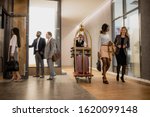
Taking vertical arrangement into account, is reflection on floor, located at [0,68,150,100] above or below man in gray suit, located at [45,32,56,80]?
below

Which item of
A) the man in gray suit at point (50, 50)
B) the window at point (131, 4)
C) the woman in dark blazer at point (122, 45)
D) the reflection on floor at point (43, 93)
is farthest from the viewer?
the man in gray suit at point (50, 50)

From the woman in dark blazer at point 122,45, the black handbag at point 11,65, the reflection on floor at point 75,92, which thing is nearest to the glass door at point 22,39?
the black handbag at point 11,65

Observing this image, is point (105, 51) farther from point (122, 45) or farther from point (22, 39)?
point (22, 39)

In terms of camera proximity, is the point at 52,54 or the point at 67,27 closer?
the point at 52,54

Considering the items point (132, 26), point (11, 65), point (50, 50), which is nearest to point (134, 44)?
point (132, 26)

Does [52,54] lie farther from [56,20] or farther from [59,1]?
[59,1]

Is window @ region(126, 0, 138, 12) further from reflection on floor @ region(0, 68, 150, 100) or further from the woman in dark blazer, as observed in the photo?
reflection on floor @ region(0, 68, 150, 100)

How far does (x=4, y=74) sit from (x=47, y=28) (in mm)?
2539

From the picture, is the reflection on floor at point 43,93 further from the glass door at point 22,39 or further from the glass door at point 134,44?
the glass door at point 134,44

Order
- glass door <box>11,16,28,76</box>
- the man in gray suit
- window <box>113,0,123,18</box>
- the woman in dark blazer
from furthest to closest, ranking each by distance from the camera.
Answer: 1. window <box>113,0,123,18</box>
2. glass door <box>11,16,28,76</box>
3. the man in gray suit
4. the woman in dark blazer

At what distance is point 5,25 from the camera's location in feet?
20.4

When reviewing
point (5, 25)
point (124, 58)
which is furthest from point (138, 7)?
point (5, 25)

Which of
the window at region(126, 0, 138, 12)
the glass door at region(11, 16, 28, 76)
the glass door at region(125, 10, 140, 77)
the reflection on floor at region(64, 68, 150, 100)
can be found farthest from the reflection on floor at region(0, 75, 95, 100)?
the window at region(126, 0, 138, 12)

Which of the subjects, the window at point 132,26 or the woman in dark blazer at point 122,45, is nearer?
the woman in dark blazer at point 122,45
